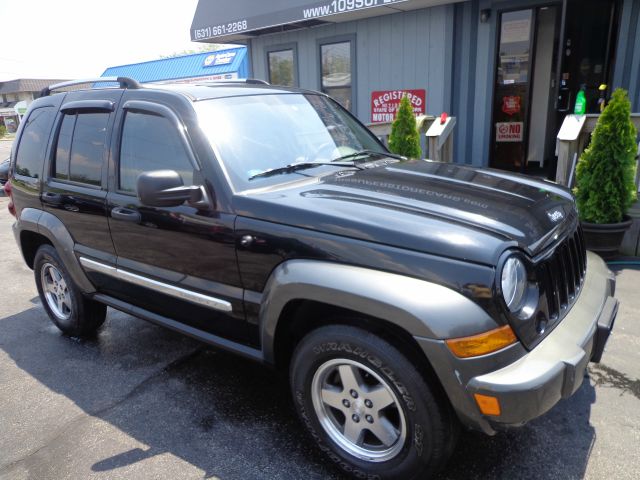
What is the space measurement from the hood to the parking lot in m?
1.11

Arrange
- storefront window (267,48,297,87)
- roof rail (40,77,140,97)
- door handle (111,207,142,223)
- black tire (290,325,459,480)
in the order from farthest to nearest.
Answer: storefront window (267,48,297,87), roof rail (40,77,140,97), door handle (111,207,142,223), black tire (290,325,459,480)

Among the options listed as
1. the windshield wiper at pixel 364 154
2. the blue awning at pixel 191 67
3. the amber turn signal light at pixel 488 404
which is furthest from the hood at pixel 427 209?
the blue awning at pixel 191 67

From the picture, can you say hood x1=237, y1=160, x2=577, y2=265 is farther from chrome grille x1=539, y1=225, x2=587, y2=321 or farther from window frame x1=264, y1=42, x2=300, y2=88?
window frame x1=264, y1=42, x2=300, y2=88

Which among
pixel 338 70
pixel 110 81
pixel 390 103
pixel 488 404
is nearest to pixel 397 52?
pixel 390 103

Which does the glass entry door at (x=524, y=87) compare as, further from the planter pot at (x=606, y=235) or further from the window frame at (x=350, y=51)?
the planter pot at (x=606, y=235)

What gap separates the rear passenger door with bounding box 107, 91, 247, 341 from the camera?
267 cm

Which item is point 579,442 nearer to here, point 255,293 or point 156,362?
point 255,293

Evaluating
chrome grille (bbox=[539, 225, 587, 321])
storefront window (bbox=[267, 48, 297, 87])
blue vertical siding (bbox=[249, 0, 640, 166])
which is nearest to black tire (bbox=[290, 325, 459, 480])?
chrome grille (bbox=[539, 225, 587, 321])

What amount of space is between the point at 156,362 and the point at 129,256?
3.05 ft

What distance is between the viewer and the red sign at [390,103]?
27.5ft

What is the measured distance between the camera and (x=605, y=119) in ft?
15.9

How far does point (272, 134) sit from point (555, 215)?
1643 millimetres

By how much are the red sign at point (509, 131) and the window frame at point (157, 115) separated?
6.38 meters

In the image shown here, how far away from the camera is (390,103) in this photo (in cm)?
880
